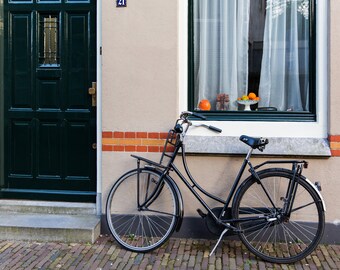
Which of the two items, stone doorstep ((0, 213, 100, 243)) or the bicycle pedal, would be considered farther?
stone doorstep ((0, 213, 100, 243))

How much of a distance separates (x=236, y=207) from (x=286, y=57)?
6.06ft

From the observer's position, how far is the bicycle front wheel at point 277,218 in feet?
14.1

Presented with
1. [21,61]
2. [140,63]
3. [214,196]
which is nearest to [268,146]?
[214,196]

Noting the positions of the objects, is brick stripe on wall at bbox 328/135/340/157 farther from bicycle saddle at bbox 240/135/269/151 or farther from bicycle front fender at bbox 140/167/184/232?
bicycle front fender at bbox 140/167/184/232

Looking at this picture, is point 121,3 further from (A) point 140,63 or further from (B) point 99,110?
(B) point 99,110

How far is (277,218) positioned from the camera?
4.32 metres

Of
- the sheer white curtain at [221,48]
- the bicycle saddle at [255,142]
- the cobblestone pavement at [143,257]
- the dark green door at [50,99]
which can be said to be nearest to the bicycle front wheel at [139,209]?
the cobblestone pavement at [143,257]

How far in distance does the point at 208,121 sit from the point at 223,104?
340 mm

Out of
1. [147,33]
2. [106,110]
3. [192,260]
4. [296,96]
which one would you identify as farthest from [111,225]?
[296,96]

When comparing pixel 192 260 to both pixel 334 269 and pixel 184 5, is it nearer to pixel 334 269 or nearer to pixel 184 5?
pixel 334 269

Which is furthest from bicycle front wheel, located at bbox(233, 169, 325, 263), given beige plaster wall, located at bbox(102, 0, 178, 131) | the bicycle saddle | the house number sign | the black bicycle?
the house number sign

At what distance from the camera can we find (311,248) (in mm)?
4258

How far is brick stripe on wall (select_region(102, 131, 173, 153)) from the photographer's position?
4.91 metres

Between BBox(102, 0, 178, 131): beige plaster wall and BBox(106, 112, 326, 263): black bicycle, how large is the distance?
0.35 m
